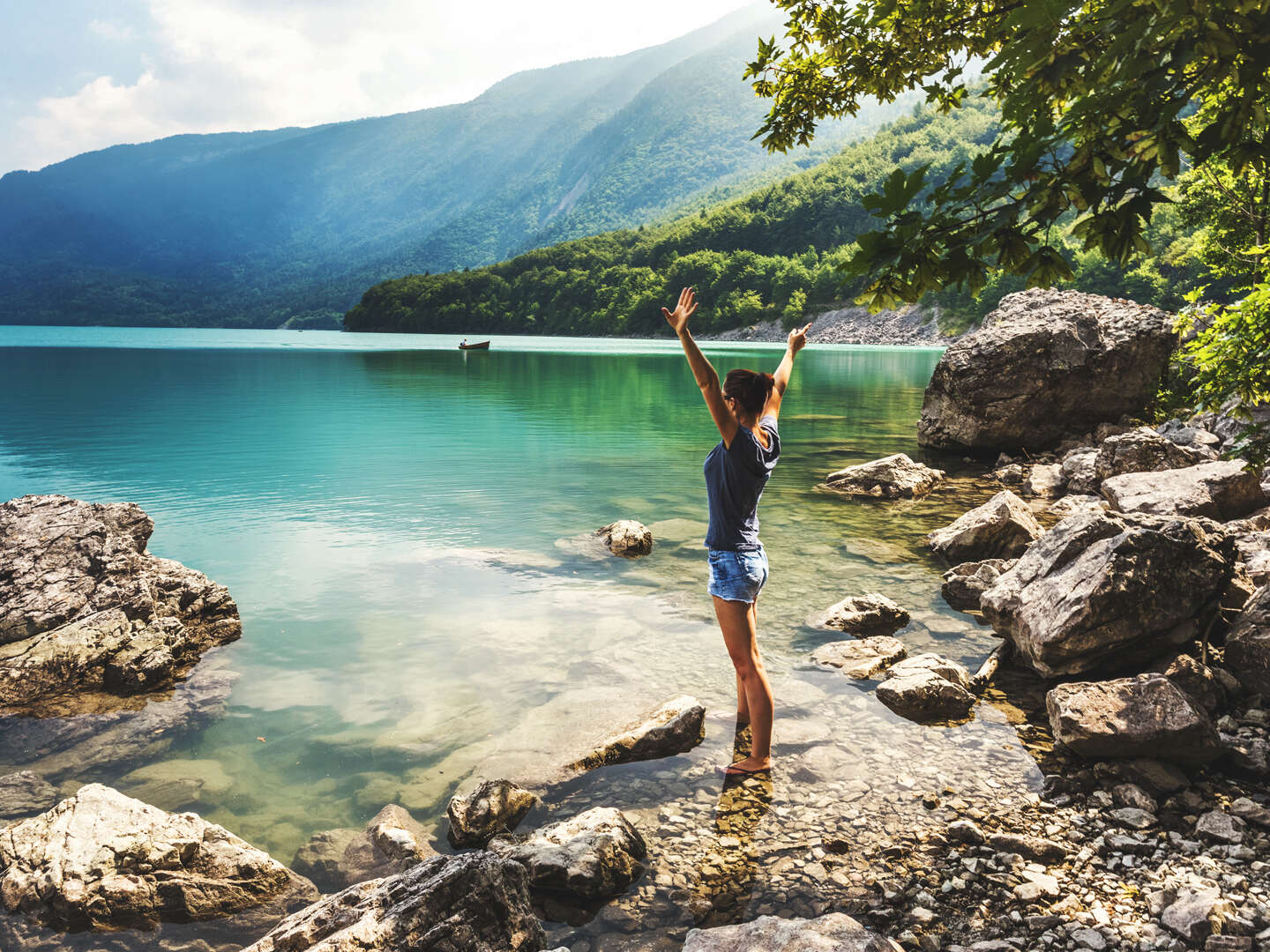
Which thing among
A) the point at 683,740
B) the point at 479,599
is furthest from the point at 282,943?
the point at 479,599

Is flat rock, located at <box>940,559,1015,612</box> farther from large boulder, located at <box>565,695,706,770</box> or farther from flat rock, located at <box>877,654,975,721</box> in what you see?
large boulder, located at <box>565,695,706,770</box>

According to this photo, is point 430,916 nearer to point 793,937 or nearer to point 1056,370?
point 793,937

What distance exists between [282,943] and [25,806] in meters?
3.56

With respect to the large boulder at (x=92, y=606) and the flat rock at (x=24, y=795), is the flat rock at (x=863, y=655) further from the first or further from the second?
the large boulder at (x=92, y=606)

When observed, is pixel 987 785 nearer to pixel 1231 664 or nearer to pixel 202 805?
pixel 1231 664

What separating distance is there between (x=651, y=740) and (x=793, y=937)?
269 centimetres

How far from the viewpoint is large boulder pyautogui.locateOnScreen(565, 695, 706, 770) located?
6.26 metres

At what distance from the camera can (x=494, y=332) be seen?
645ft

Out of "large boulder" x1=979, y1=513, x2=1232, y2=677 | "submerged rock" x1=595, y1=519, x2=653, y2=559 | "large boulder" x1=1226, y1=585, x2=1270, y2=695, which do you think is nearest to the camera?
"large boulder" x1=1226, y1=585, x2=1270, y2=695

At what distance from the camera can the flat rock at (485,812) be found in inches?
209

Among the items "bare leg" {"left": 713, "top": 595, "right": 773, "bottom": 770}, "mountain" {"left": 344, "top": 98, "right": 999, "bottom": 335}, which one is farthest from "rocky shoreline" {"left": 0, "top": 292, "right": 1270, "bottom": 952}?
"mountain" {"left": 344, "top": 98, "right": 999, "bottom": 335}

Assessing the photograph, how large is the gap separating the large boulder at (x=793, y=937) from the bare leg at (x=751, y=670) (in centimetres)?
188

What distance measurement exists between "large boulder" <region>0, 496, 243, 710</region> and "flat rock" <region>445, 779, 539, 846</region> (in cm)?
465

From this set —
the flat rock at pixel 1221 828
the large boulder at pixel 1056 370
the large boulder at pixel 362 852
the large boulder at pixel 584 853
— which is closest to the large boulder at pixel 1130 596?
the flat rock at pixel 1221 828
